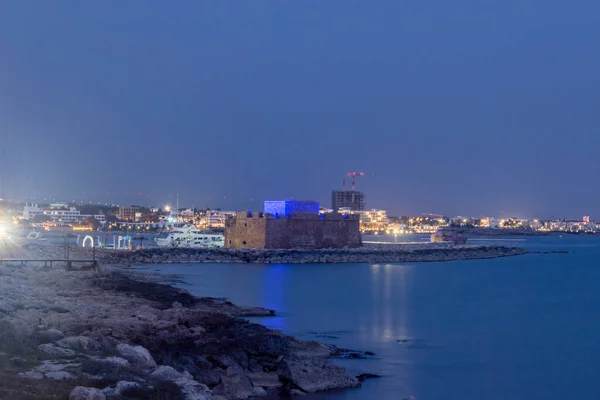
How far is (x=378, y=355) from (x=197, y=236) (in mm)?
36842

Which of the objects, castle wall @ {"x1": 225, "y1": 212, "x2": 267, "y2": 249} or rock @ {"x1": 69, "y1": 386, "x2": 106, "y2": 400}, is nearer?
rock @ {"x1": 69, "y1": 386, "x2": 106, "y2": 400}

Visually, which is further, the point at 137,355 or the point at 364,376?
the point at 364,376

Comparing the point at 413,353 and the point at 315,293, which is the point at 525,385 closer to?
the point at 413,353

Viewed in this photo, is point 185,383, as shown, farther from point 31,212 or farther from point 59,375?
point 31,212

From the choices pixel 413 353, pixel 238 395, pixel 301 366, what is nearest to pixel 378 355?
pixel 413 353

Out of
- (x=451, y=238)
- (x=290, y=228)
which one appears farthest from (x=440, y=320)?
(x=451, y=238)

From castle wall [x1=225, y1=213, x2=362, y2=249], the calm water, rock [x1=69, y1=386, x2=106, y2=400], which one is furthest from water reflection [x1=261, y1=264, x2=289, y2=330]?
rock [x1=69, y1=386, x2=106, y2=400]

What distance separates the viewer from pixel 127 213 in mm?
119125

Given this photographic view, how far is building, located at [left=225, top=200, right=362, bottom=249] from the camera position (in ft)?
135

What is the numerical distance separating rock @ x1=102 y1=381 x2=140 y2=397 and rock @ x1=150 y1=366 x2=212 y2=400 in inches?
21.2

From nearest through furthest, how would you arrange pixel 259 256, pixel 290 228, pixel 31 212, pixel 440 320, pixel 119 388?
1. pixel 119 388
2. pixel 440 320
3. pixel 259 256
4. pixel 290 228
5. pixel 31 212

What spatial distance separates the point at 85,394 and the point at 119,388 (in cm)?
53

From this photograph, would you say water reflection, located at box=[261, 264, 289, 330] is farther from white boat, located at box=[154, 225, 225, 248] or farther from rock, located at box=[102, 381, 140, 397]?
white boat, located at box=[154, 225, 225, 248]

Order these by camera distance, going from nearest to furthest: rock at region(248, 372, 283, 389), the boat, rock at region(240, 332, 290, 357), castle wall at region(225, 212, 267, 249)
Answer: rock at region(248, 372, 283, 389) → rock at region(240, 332, 290, 357) → castle wall at region(225, 212, 267, 249) → the boat
